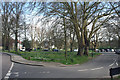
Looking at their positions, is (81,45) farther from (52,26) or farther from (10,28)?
(10,28)

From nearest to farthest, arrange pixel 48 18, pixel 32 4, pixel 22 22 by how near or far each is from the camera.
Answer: pixel 32 4 → pixel 48 18 → pixel 22 22

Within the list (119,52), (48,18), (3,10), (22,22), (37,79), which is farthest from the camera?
(119,52)

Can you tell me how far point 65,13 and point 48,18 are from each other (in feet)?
11.4

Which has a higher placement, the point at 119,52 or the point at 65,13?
the point at 65,13

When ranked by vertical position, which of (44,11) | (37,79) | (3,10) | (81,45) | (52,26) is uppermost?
(3,10)

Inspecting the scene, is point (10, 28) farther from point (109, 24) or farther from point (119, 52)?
point (119, 52)

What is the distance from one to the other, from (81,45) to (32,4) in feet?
45.6

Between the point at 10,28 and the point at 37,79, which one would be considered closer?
the point at 37,79

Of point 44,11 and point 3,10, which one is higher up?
point 3,10

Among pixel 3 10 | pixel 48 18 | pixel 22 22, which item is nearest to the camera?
pixel 48 18

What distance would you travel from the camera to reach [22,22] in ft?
125

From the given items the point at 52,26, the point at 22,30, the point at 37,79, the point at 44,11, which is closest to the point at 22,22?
the point at 22,30

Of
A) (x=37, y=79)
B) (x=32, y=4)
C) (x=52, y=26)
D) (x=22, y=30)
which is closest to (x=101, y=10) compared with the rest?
(x=52, y=26)

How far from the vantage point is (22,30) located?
41844 mm
